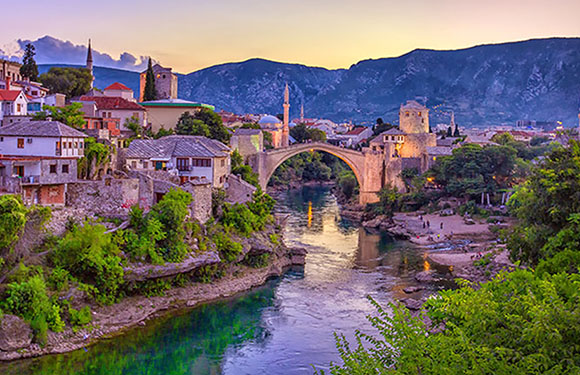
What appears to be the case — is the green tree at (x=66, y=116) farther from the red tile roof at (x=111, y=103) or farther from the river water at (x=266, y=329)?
the river water at (x=266, y=329)

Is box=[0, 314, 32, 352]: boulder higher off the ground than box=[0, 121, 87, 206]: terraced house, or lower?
lower

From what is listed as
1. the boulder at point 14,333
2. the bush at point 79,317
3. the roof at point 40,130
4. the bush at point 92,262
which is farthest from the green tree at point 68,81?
the boulder at point 14,333

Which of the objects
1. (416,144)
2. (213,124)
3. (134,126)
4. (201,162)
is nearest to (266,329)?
(201,162)

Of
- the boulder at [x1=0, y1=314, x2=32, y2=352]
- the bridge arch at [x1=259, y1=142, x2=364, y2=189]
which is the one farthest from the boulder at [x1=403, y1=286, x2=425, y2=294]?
the bridge arch at [x1=259, y1=142, x2=364, y2=189]

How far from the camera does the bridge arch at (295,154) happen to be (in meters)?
49.2

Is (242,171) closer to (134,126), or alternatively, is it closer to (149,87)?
(134,126)

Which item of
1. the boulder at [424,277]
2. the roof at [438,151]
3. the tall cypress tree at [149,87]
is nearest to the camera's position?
the boulder at [424,277]

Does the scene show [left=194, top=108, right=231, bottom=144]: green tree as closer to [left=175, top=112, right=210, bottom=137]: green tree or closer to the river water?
[left=175, top=112, right=210, bottom=137]: green tree

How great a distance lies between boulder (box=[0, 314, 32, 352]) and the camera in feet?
58.0

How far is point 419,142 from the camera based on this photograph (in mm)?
56625

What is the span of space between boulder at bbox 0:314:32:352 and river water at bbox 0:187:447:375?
0.56 meters

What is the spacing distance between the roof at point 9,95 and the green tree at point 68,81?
10994mm

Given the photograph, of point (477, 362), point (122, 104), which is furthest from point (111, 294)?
point (122, 104)

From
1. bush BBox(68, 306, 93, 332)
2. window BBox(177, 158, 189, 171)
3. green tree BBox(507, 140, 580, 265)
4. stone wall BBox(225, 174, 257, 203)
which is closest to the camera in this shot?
green tree BBox(507, 140, 580, 265)
